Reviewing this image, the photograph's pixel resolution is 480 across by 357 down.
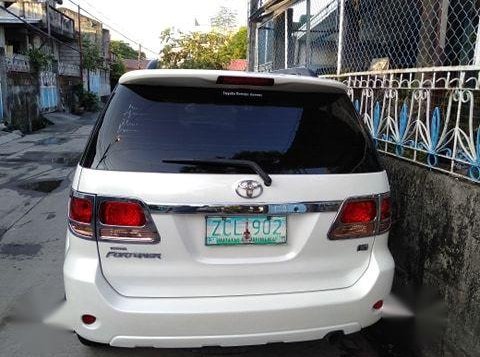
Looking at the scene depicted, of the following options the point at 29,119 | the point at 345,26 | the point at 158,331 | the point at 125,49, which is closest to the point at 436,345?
the point at 158,331

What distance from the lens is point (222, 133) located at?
2.40 meters

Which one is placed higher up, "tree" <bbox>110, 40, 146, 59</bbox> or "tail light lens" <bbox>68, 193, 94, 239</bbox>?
"tree" <bbox>110, 40, 146, 59</bbox>

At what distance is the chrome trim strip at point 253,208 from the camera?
2.24 meters

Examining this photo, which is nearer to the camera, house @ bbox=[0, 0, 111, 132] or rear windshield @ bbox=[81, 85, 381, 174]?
rear windshield @ bbox=[81, 85, 381, 174]

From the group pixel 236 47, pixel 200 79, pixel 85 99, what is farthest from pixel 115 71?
pixel 200 79

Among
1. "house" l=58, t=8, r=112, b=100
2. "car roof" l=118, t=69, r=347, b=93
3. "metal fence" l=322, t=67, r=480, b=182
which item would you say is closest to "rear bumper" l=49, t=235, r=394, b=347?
"car roof" l=118, t=69, r=347, b=93

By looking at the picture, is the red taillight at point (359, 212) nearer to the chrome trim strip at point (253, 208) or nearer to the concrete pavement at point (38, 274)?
the chrome trim strip at point (253, 208)

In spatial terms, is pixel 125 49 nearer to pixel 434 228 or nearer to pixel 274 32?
pixel 274 32

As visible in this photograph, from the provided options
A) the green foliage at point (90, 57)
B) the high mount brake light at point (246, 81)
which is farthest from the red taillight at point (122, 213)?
the green foliage at point (90, 57)

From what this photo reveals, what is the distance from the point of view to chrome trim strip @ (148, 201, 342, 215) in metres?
2.24

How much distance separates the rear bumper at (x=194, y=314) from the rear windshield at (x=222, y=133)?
20.7 inches

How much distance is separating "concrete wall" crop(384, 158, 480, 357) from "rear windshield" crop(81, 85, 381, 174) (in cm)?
68

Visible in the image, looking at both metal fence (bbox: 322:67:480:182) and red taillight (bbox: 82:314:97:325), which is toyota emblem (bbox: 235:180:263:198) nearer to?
red taillight (bbox: 82:314:97:325)

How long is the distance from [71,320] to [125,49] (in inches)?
3339
